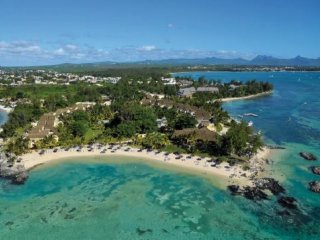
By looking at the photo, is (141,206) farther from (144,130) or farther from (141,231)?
(144,130)

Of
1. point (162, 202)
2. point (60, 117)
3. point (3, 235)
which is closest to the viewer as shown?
point (3, 235)

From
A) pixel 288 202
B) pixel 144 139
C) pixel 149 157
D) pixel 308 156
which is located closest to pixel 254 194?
pixel 288 202

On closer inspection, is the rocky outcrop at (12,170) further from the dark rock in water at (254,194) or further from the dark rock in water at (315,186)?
the dark rock in water at (315,186)

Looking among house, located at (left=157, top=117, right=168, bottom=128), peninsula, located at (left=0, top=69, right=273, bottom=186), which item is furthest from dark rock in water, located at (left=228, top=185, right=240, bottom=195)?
house, located at (left=157, top=117, right=168, bottom=128)

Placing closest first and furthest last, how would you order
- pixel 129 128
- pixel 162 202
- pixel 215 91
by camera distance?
pixel 162 202
pixel 129 128
pixel 215 91

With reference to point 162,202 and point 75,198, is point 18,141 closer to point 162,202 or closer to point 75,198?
point 75,198

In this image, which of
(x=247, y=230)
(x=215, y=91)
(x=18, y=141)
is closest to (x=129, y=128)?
(x=18, y=141)

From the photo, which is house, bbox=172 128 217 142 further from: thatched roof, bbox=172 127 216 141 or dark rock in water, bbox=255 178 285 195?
dark rock in water, bbox=255 178 285 195
